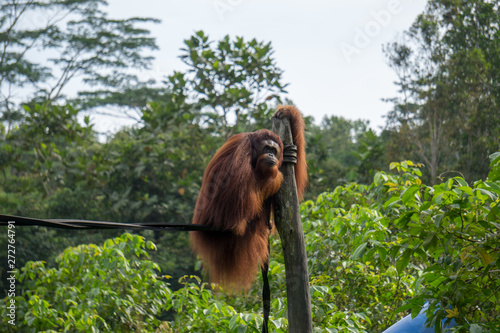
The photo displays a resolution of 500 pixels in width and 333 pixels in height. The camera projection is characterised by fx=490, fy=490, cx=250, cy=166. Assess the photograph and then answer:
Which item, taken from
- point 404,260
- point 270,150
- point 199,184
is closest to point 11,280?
point 270,150

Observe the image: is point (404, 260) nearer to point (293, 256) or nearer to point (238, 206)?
point (293, 256)

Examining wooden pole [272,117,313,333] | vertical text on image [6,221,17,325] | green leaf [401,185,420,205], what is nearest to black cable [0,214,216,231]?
wooden pole [272,117,313,333]

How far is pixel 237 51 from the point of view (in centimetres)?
775

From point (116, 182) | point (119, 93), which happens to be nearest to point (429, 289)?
point (116, 182)

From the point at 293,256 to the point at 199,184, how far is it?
24.6ft

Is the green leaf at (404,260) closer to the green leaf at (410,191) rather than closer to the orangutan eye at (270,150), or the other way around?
the green leaf at (410,191)

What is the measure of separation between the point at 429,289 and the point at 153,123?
7674mm

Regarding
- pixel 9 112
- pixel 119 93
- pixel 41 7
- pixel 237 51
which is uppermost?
pixel 41 7

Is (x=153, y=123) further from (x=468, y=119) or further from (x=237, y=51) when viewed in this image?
(x=468, y=119)

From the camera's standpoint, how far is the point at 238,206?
2.07m

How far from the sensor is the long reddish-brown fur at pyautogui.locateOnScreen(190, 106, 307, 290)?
6.83ft

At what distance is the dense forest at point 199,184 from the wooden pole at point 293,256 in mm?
238

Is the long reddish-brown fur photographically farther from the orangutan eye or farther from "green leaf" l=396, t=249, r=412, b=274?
"green leaf" l=396, t=249, r=412, b=274

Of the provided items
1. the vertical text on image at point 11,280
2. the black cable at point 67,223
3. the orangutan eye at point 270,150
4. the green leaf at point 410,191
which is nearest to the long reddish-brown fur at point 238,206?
the orangutan eye at point 270,150
